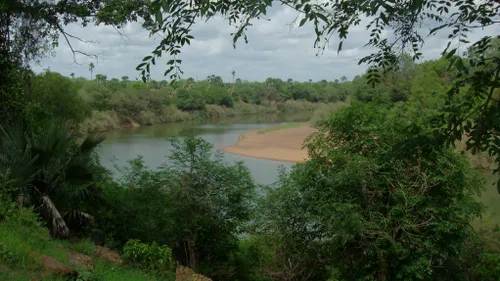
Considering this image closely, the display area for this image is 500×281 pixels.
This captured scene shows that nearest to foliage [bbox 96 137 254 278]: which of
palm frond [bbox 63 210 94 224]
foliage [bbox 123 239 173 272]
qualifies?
palm frond [bbox 63 210 94 224]

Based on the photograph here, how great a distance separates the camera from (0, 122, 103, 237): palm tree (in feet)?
20.9

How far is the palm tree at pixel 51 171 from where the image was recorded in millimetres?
6383

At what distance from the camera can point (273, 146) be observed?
40.0 m

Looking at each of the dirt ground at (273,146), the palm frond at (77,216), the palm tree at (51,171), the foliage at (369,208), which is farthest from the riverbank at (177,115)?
the palm frond at (77,216)

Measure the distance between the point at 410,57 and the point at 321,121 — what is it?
20.1 ft

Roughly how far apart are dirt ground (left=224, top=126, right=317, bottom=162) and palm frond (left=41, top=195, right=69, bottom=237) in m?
23.7

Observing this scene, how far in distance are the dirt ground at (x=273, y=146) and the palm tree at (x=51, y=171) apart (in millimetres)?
23041

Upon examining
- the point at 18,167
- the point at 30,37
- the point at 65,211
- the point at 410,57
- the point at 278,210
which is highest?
the point at 30,37

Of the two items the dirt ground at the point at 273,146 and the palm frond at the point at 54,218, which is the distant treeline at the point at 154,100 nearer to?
the palm frond at the point at 54,218

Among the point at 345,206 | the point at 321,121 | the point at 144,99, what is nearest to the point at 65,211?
the point at 345,206

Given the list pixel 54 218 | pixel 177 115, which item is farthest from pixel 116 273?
pixel 177 115

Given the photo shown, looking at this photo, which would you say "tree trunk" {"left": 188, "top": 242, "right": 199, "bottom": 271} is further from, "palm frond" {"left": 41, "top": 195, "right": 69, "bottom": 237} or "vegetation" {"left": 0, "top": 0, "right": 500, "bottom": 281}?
"palm frond" {"left": 41, "top": 195, "right": 69, "bottom": 237}

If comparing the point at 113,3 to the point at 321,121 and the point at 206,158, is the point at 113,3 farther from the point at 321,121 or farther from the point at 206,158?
the point at 321,121

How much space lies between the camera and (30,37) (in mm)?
8836
